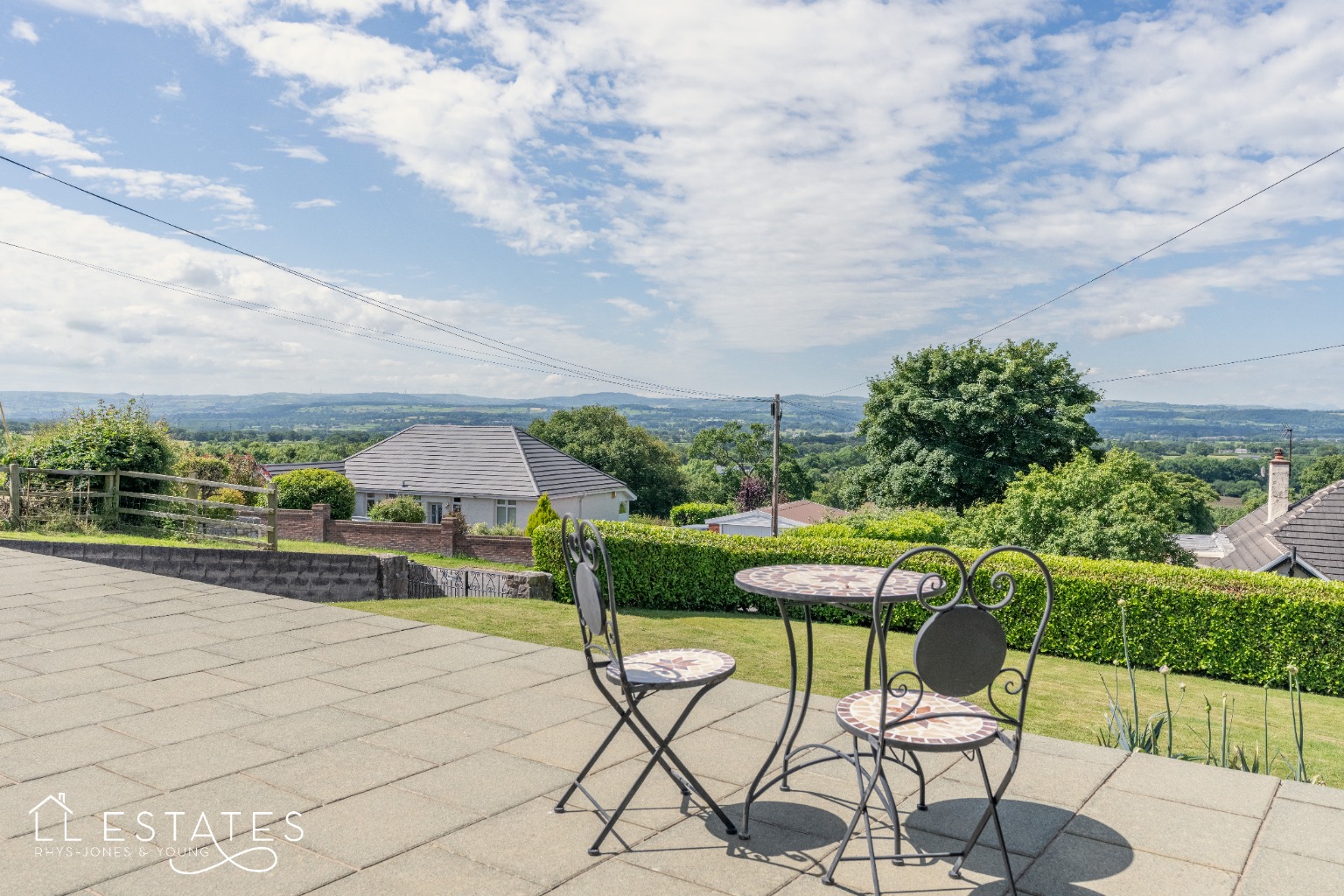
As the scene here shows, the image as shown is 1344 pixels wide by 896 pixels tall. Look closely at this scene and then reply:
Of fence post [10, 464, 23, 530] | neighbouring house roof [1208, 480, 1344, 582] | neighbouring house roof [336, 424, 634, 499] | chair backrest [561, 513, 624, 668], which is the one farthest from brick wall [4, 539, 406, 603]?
neighbouring house roof [336, 424, 634, 499]

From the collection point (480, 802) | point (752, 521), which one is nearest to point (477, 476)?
point (752, 521)

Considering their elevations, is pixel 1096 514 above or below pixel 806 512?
above

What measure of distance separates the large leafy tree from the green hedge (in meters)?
47.7

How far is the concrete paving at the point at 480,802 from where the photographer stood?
2625 millimetres

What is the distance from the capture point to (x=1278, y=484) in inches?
1035

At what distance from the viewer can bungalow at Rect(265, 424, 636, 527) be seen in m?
33.5

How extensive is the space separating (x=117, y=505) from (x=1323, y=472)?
8584cm

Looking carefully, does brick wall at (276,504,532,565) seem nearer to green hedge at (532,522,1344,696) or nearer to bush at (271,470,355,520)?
bush at (271,470,355,520)

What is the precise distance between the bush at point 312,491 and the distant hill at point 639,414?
829cm

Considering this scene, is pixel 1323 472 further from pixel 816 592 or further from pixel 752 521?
pixel 816 592

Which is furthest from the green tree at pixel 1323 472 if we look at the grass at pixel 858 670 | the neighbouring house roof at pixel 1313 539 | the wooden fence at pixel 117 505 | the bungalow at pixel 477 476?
the wooden fence at pixel 117 505

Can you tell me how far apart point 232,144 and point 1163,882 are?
26.2 m

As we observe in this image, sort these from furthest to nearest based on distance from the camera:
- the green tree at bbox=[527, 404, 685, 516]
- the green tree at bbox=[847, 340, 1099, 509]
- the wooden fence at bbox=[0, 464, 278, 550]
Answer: the green tree at bbox=[527, 404, 685, 516]
the green tree at bbox=[847, 340, 1099, 509]
the wooden fence at bbox=[0, 464, 278, 550]

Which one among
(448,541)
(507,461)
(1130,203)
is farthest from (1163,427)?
(448,541)
